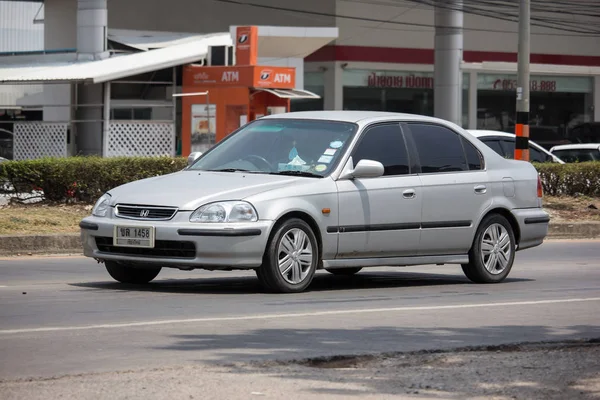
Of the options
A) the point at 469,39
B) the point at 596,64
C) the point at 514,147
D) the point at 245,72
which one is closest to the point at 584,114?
the point at 596,64

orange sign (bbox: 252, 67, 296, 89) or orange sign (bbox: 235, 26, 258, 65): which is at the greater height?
orange sign (bbox: 235, 26, 258, 65)

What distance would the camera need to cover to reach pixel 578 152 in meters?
28.2

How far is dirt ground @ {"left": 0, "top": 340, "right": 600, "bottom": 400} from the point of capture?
20.2 ft

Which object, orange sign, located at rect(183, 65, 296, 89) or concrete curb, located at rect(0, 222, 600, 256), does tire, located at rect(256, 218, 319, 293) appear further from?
orange sign, located at rect(183, 65, 296, 89)

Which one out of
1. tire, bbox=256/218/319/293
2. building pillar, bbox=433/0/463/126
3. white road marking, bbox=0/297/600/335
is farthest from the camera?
building pillar, bbox=433/0/463/126

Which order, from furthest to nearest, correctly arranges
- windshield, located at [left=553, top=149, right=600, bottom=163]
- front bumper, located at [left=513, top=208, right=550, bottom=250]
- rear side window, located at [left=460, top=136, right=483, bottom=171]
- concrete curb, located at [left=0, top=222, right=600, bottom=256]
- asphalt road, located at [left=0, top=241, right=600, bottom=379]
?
1. windshield, located at [left=553, top=149, right=600, bottom=163]
2. concrete curb, located at [left=0, top=222, right=600, bottom=256]
3. front bumper, located at [left=513, top=208, right=550, bottom=250]
4. rear side window, located at [left=460, top=136, right=483, bottom=171]
5. asphalt road, located at [left=0, top=241, right=600, bottom=379]

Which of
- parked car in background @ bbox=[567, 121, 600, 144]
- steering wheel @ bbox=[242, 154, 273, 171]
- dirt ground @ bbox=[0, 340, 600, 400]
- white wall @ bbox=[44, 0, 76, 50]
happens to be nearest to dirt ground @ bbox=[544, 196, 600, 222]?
steering wheel @ bbox=[242, 154, 273, 171]

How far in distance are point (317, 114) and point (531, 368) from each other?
528 cm

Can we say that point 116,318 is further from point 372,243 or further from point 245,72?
point 245,72

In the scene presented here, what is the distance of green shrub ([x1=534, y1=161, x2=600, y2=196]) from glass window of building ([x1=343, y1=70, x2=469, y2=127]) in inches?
1154

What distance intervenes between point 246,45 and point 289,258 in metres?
22.0

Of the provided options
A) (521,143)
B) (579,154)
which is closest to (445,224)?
(521,143)

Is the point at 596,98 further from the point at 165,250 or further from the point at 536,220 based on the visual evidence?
the point at 165,250

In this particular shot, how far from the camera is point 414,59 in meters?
52.0
